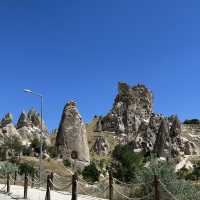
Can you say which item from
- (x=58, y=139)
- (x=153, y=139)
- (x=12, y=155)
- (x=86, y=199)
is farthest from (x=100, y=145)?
(x=86, y=199)

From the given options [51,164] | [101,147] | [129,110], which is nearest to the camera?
[51,164]

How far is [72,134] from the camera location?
223 ft

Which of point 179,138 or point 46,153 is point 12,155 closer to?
point 46,153

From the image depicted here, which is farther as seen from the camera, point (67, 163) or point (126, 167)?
point (67, 163)

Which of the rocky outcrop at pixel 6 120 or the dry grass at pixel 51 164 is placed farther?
the rocky outcrop at pixel 6 120

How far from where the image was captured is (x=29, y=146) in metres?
69.6

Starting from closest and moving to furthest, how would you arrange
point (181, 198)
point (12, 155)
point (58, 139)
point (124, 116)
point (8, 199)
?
point (181, 198)
point (8, 199)
point (12, 155)
point (58, 139)
point (124, 116)

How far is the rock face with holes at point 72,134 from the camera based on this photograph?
66.7 metres

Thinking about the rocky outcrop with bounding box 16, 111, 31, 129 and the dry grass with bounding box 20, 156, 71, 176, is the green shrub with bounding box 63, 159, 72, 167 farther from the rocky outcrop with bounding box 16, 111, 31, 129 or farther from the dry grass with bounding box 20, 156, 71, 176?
the rocky outcrop with bounding box 16, 111, 31, 129

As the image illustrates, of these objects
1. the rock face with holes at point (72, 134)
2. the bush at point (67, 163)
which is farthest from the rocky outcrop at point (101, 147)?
the bush at point (67, 163)

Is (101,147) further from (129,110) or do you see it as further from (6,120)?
(129,110)

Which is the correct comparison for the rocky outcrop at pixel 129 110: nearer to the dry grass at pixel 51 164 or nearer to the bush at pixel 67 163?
the bush at pixel 67 163

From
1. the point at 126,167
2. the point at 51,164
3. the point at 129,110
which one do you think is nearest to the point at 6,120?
the point at 51,164

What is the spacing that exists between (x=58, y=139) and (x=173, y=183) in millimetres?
52763
